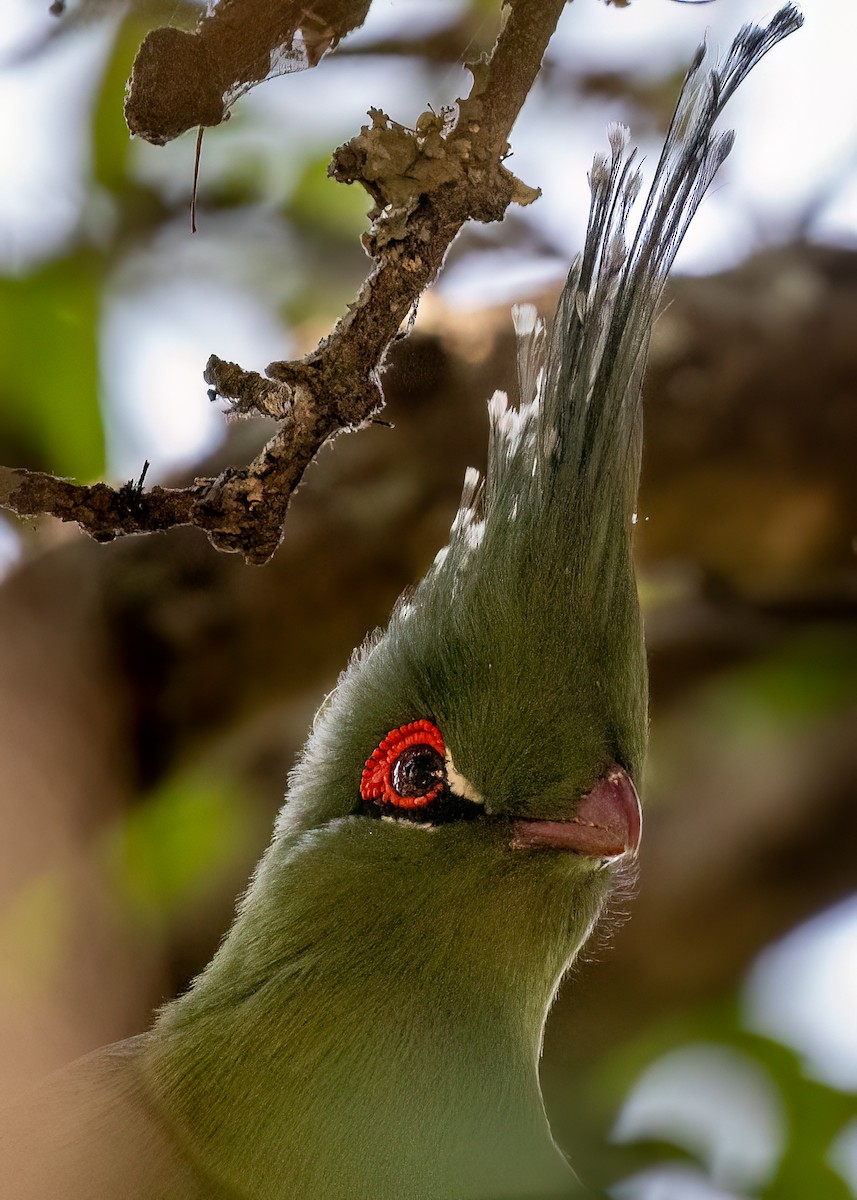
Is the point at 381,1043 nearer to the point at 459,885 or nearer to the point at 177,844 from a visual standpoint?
the point at 459,885

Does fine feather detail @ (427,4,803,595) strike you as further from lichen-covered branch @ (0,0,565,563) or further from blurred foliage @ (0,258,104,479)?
blurred foliage @ (0,258,104,479)

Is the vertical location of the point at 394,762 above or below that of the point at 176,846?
below

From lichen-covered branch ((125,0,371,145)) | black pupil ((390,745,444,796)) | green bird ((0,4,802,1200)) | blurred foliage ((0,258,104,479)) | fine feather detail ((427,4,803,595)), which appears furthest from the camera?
blurred foliage ((0,258,104,479))

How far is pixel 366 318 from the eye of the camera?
5.37 ft

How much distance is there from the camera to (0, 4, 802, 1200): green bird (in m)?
1.86

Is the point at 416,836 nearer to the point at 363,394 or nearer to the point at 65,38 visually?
the point at 363,394

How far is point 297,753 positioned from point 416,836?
2.10ft

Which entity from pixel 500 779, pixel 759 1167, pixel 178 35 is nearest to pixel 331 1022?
pixel 500 779

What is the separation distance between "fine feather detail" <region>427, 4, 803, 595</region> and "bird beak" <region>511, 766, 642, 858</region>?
0.37 m

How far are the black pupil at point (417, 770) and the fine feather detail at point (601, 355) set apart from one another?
0.34m

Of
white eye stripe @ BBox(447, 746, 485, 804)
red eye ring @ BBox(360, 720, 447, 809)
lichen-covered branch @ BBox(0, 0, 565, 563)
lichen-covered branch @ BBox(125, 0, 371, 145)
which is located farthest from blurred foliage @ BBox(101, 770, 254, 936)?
lichen-covered branch @ BBox(125, 0, 371, 145)

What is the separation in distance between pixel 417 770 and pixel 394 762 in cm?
5

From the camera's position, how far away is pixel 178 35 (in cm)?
152

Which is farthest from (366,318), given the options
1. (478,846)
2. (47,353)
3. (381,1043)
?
(381,1043)
